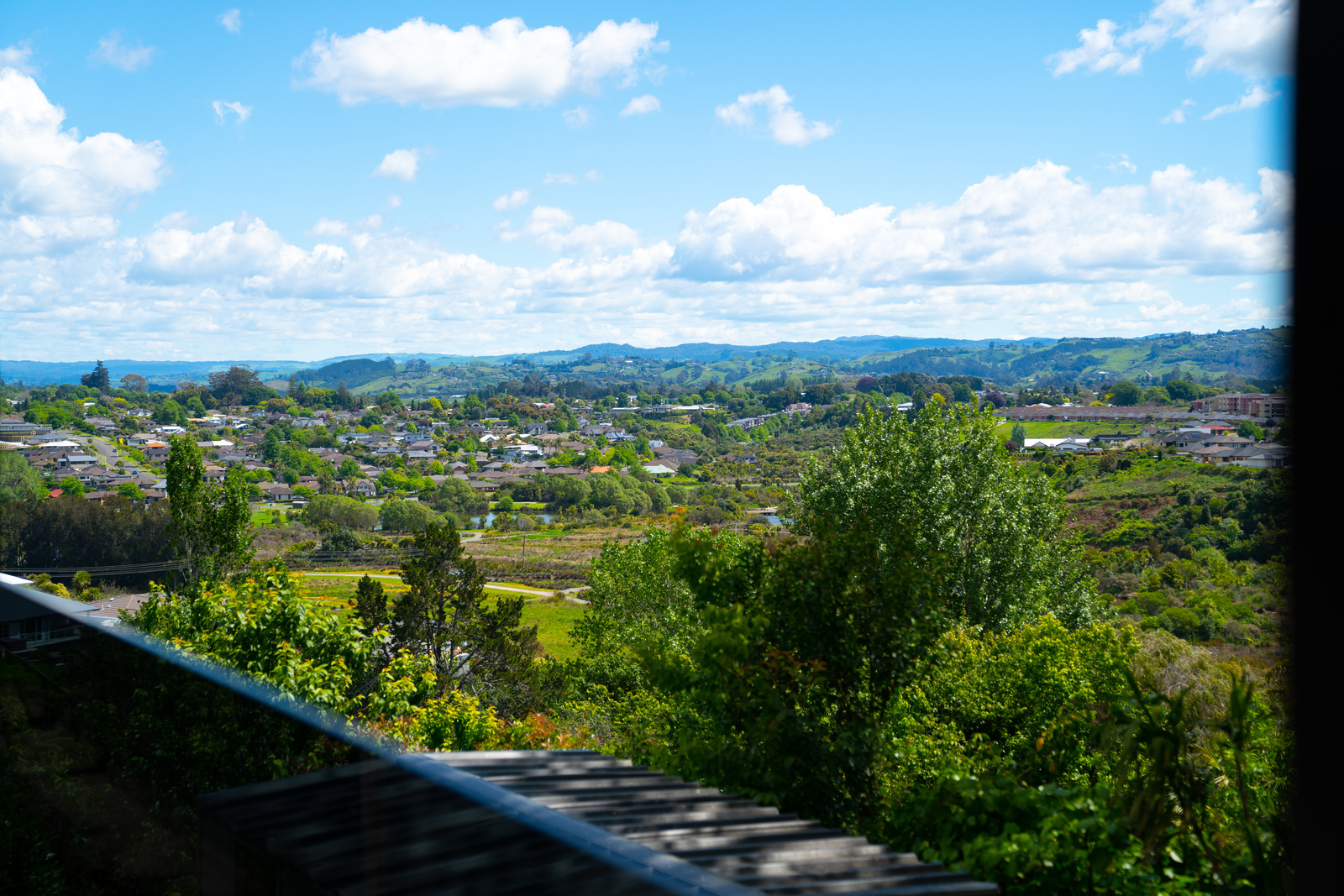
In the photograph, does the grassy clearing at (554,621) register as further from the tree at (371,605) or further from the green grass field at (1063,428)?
A: the green grass field at (1063,428)

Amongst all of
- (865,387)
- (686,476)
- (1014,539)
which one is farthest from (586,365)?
(1014,539)

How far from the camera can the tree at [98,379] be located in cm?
5539

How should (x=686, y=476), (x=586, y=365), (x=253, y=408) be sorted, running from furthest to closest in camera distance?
1. (x=586, y=365)
2. (x=253, y=408)
3. (x=686, y=476)

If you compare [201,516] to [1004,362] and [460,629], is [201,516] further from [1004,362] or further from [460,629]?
[1004,362]

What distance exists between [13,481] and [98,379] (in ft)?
208

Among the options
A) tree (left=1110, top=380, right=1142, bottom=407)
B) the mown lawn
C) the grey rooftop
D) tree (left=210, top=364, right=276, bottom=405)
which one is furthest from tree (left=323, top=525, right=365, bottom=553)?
tree (left=210, top=364, right=276, bottom=405)

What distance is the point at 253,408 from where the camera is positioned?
267 feet

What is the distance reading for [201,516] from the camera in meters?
6.44

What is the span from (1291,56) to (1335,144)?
13cm

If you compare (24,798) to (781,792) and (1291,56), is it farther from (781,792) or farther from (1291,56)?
(1291,56)

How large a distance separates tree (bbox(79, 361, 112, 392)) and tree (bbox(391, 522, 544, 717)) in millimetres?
52746

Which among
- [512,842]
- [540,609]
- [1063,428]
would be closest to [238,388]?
[540,609]

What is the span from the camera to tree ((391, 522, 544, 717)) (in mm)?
11992

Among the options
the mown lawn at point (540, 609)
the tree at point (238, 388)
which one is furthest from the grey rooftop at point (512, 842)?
the tree at point (238, 388)
